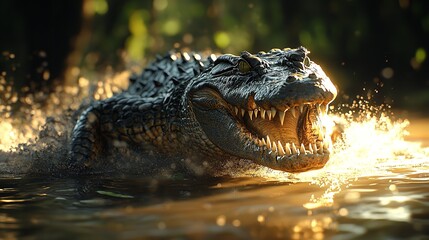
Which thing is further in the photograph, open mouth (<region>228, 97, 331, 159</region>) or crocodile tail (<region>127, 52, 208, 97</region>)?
crocodile tail (<region>127, 52, 208, 97</region>)

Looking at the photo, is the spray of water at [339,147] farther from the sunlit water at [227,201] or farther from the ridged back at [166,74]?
the ridged back at [166,74]

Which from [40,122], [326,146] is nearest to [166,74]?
[40,122]

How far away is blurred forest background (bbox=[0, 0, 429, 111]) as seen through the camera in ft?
34.5

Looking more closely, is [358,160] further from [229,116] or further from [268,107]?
[268,107]

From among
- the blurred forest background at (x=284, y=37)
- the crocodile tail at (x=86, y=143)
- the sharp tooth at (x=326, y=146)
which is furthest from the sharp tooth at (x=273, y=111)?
the blurred forest background at (x=284, y=37)

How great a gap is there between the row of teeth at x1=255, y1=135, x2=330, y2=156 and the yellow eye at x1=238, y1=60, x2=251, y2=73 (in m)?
0.62

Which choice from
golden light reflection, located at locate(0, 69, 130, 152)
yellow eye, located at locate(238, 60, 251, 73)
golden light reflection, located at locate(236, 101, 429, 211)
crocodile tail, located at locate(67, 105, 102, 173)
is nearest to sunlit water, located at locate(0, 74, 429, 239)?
golden light reflection, located at locate(236, 101, 429, 211)

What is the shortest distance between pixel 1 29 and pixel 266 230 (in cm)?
825

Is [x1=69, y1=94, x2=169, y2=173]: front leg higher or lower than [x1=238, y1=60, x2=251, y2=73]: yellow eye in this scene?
lower

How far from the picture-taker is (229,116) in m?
4.71

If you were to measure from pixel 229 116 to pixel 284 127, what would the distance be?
418 millimetres

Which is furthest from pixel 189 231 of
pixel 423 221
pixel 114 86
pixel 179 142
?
pixel 114 86

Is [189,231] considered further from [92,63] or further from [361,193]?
[92,63]

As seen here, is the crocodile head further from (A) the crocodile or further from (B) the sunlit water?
(B) the sunlit water
